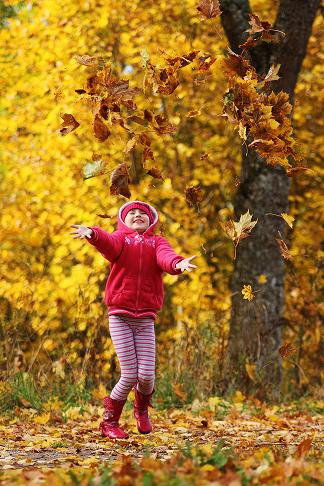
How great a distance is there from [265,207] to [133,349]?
4.46 meters

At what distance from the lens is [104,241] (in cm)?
583

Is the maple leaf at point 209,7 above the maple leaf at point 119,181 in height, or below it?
above

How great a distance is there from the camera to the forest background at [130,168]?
11805mm

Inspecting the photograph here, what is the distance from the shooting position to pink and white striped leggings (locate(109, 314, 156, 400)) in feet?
19.5

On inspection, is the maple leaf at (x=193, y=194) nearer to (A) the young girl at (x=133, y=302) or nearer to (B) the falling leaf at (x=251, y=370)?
(A) the young girl at (x=133, y=302)

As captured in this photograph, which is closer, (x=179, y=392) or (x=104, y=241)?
(x=104, y=241)

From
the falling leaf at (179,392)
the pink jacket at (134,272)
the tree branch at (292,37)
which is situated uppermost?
the tree branch at (292,37)

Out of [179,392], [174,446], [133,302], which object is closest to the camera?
[174,446]

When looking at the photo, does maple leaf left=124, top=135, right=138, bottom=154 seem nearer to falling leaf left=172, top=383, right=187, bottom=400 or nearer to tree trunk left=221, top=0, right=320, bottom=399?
falling leaf left=172, top=383, right=187, bottom=400

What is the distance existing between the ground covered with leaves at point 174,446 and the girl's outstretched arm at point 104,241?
1.27 m

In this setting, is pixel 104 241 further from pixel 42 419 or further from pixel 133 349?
pixel 42 419

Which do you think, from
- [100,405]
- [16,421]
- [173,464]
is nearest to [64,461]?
[173,464]

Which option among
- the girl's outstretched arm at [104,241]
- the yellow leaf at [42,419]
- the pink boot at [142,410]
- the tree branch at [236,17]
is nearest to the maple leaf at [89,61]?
the girl's outstretched arm at [104,241]

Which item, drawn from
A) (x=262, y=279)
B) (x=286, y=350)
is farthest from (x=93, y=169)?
(x=262, y=279)
